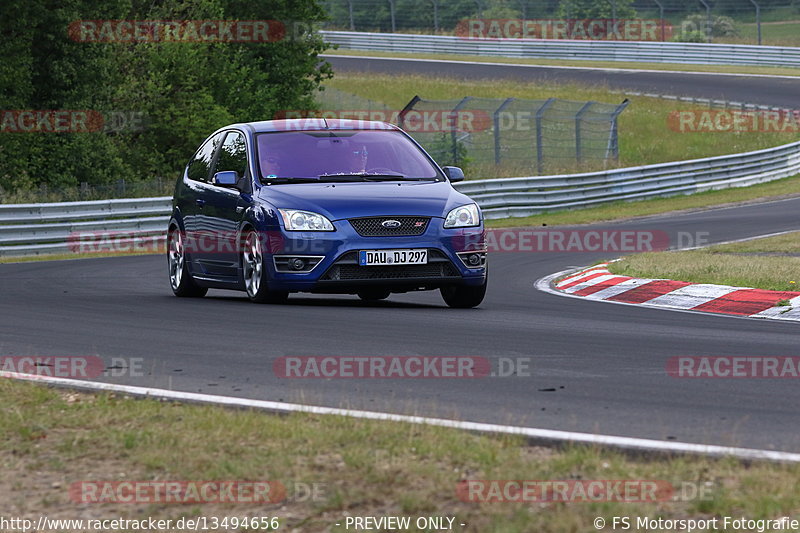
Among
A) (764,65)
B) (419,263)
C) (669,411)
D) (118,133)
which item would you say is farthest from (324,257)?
(764,65)

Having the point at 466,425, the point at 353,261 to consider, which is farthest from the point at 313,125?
the point at 466,425

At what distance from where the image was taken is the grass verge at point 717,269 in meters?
12.3

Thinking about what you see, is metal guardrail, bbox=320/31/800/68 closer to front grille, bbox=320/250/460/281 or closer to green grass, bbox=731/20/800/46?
green grass, bbox=731/20/800/46

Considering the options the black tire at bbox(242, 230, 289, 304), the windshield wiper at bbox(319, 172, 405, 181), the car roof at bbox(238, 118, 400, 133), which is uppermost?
the car roof at bbox(238, 118, 400, 133)

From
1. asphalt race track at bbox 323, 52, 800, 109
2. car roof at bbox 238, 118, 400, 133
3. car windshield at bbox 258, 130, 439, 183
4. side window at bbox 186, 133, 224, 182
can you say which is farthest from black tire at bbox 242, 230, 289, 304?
asphalt race track at bbox 323, 52, 800, 109

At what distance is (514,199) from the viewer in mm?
27438

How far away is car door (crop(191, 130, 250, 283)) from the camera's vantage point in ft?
37.3

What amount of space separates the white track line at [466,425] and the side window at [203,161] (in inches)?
223

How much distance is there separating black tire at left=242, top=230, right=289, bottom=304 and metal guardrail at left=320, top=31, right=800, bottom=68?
42.5 metres

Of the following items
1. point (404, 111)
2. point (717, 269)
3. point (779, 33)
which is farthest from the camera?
point (779, 33)

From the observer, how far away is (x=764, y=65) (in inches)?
2108

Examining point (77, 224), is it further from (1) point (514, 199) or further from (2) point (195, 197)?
(2) point (195, 197)

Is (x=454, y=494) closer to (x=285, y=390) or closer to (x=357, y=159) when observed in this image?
(x=285, y=390)

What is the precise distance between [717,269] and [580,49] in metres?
44.5
